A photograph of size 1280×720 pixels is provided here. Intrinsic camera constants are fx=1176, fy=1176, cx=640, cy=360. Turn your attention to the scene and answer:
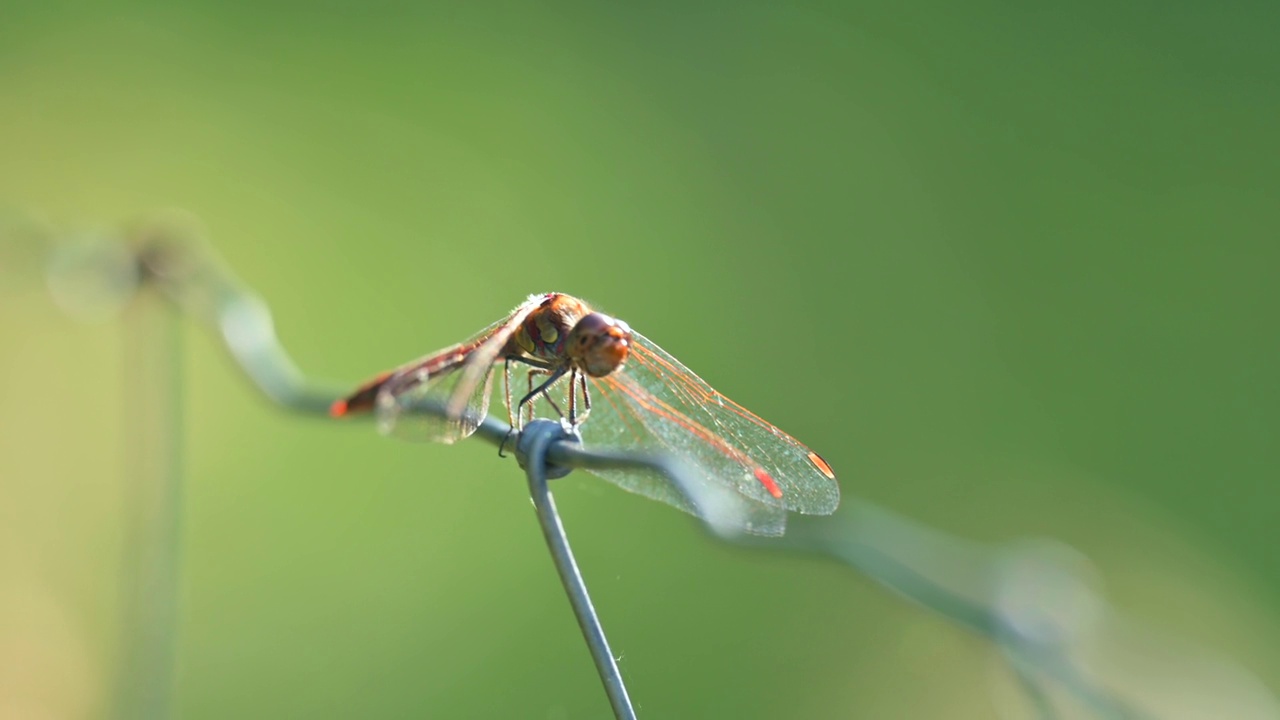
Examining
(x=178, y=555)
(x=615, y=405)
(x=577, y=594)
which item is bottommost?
(x=577, y=594)

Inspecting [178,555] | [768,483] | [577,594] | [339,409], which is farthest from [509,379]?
[178,555]

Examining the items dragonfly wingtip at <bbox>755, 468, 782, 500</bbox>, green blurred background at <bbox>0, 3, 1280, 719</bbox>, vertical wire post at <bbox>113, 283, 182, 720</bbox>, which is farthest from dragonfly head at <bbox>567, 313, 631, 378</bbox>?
vertical wire post at <bbox>113, 283, 182, 720</bbox>

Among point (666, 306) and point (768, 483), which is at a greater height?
point (666, 306)

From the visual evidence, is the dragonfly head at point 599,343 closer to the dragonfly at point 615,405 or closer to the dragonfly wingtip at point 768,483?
the dragonfly at point 615,405

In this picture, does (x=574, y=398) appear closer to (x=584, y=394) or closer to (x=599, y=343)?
(x=584, y=394)

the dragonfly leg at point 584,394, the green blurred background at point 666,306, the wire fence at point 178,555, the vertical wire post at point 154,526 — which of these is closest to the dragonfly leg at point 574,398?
the dragonfly leg at point 584,394

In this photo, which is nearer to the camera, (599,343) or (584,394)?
(599,343)

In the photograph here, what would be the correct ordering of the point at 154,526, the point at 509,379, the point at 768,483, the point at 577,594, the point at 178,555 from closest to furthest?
the point at 577,594, the point at 768,483, the point at 509,379, the point at 154,526, the point at 178,555
